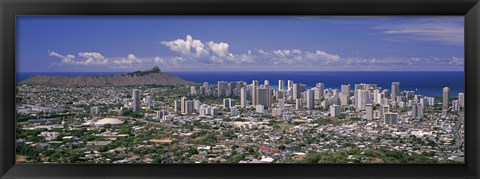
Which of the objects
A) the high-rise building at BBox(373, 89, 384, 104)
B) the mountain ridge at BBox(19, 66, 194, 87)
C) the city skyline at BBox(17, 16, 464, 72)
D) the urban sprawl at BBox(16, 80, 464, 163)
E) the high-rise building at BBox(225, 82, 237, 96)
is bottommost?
the urban sprawl at BBox(16, 80, 464, 163)

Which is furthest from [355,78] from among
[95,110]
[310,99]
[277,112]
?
[95,110]

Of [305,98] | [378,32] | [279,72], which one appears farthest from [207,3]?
[378,32]

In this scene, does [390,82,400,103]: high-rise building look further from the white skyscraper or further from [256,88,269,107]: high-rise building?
[256,88,269,107]: high-rise building

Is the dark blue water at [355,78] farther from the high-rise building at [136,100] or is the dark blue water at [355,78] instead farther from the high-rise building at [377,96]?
the high-rise building at [136,100]

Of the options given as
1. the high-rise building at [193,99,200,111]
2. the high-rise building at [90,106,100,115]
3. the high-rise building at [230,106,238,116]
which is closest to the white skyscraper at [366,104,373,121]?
the high-rise building at [230,106,238,116]

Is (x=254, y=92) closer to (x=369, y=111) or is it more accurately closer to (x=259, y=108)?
(x=259, y=108)
